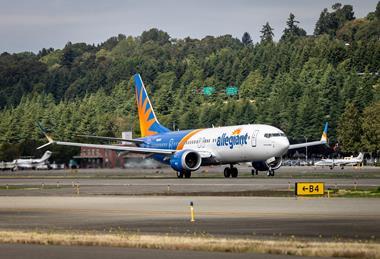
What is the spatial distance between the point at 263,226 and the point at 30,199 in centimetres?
2503

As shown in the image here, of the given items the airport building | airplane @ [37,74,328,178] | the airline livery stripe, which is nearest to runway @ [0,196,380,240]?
airplane @ [37,74,328,178]

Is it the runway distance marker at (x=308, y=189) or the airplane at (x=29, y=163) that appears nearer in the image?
the runway distance marker at (x=308, y=189)

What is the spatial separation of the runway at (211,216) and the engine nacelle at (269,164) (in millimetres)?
32600

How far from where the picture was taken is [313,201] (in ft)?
163

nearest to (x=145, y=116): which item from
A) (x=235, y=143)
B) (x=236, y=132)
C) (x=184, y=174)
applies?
(x=184, y=174)

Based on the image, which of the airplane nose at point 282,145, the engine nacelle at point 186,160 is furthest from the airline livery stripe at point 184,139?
the airplane nose at point 282,145

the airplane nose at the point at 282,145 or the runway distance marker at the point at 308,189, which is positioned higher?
the airplane nose at the point at 282,145

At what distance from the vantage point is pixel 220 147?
296 feet

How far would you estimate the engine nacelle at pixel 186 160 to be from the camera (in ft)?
298

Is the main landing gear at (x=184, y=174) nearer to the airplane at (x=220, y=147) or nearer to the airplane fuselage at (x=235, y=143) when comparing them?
the airplane at (x=220, y=147)

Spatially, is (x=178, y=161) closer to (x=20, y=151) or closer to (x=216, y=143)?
(x=216, y=143)

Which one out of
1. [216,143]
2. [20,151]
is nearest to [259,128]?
[216,143]

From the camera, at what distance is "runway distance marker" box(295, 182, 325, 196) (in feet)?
176

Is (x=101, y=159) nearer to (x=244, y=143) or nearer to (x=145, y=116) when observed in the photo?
(x=145, y=116)
